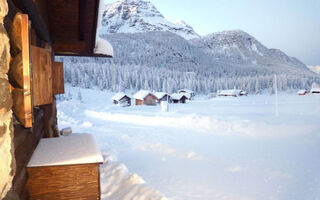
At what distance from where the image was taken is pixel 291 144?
833cm

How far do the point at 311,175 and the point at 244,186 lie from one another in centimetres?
191

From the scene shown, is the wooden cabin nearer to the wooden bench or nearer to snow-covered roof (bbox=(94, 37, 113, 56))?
the wooden bench

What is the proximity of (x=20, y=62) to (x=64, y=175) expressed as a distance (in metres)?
1.39

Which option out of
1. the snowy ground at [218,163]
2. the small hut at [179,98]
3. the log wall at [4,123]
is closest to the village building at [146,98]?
the small hut at [179,98]

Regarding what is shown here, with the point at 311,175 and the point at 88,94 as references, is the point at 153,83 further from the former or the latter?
the point at 311,175

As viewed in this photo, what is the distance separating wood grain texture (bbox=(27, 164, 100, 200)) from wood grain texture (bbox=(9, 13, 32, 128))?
1.07 m

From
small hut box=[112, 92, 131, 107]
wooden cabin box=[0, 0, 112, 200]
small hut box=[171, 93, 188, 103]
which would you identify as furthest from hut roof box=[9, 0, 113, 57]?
small hut box=[171, 93, 188, 103]

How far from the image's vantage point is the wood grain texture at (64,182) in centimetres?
220

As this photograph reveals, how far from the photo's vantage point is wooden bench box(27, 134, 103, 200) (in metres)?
2.20

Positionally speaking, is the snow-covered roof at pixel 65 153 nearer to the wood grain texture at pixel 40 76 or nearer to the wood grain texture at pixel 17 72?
the wood grain texture at pixel 40 76

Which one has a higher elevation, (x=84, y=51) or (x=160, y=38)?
(x=160, y=38)

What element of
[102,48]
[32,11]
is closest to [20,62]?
[32,11]

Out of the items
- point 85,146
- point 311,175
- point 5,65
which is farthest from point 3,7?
point 311,175

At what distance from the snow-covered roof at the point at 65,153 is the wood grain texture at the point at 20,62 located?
A: 102 centimetres
